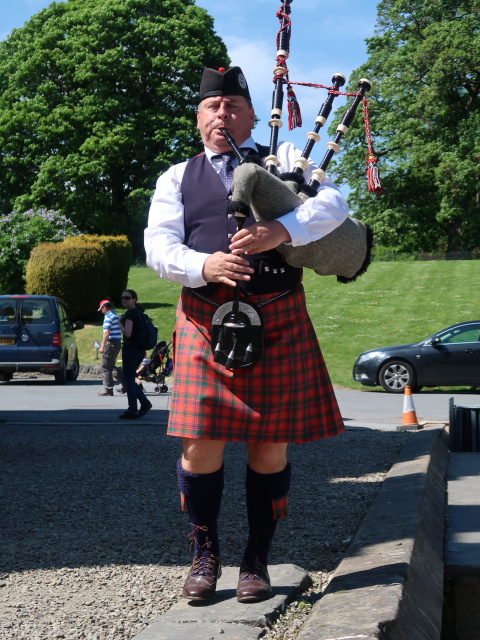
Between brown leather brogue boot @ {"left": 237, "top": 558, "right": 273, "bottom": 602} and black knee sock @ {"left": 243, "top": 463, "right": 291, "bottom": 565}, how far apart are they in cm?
4

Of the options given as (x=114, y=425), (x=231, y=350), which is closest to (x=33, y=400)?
(x=114, y=425)

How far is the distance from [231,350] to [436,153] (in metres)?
44.3

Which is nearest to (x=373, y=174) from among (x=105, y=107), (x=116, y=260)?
(x=116, y=260)

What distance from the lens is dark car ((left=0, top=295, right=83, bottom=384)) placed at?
18906mm

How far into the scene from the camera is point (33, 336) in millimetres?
19062

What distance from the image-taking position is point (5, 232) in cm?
3203

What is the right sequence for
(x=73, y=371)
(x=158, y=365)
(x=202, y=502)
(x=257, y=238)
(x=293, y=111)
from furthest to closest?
(x=73, y=371), (x=158, y=365), (x=293, y=111), (x=202, y=502), (x=257, y=238)

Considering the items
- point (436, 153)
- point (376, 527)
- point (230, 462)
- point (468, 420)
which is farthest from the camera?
point (436, 153)

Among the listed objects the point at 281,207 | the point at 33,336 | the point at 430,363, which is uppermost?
the point at 281,207

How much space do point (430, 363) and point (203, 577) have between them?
46.8 feet

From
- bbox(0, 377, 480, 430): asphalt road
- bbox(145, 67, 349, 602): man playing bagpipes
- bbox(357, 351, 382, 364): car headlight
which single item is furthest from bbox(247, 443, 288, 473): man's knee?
bbox(357, 351, 382, 364): car headlight

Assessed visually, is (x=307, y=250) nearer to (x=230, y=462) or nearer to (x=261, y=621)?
(x=261, y=621)

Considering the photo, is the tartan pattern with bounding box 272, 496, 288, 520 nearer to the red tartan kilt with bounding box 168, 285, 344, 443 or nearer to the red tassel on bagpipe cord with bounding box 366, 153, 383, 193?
the red tartan kilt with bounding box 168, 285, 344, 443

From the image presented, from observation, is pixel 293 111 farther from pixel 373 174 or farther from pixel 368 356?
pixel 368 356
